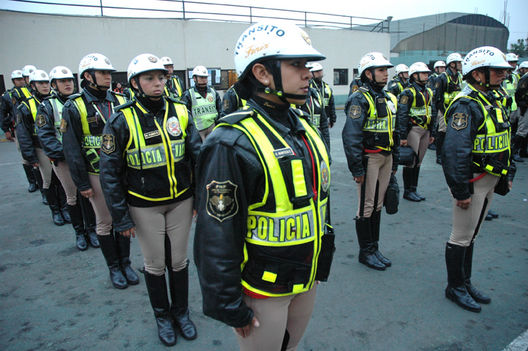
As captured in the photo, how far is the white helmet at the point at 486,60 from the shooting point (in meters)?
3.33

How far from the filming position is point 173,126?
3193 millimetres

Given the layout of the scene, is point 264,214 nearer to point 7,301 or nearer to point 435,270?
point 435,270

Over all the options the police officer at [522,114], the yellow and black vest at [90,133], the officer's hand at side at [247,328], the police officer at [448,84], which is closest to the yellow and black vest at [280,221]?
the officer's hand at side at [247,328]

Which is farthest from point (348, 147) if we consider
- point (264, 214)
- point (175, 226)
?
point (264, 214)

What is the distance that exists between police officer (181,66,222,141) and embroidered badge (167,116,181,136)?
14.2ft

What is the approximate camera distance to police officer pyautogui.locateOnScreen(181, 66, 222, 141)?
750 centimetres

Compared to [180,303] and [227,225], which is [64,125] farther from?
[227,225]

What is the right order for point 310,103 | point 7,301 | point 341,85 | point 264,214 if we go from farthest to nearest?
point 341,85
point 310,103
point 7,301
point 264,214

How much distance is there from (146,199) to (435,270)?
330cm

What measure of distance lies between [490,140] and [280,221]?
2646 mm

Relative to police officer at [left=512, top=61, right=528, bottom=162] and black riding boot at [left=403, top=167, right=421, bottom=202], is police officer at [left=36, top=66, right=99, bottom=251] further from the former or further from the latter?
police officer at [left=512, top=61, right=528, bottom=162]

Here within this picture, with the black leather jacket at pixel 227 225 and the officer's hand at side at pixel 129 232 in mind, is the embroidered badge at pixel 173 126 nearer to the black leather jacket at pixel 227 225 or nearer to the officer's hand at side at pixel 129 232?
the officer's hand at side at pixel 129 232

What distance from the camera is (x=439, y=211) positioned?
607cm

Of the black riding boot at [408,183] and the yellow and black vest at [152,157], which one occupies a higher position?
the yellow and black vest at [152,157]
